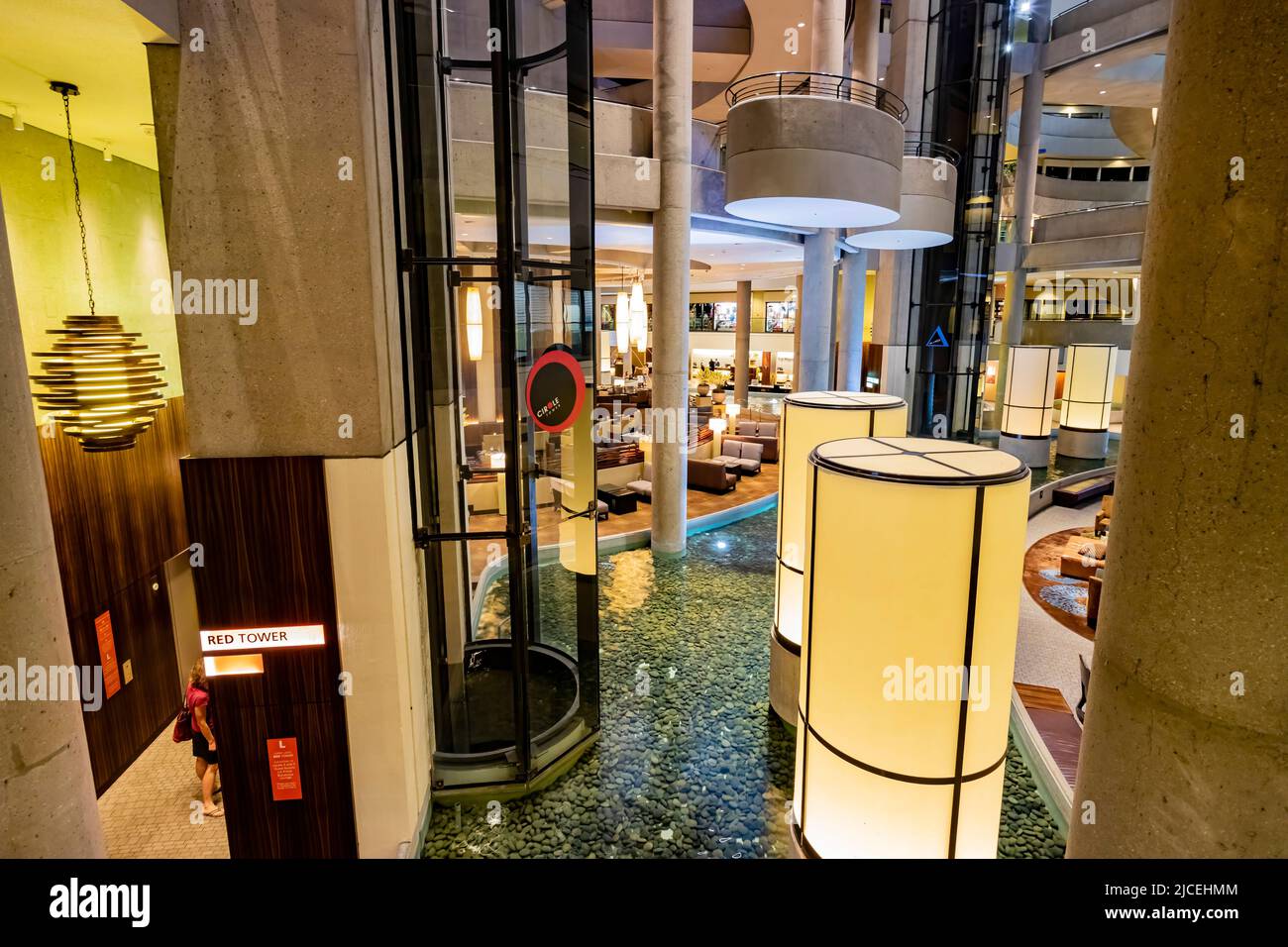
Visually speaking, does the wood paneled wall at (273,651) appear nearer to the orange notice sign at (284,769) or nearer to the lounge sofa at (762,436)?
the orange notice sign at (284,769)

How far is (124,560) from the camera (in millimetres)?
6480

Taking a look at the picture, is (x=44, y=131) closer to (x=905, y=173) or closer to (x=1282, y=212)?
(x=1282, y=212)

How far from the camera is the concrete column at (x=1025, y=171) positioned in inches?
734

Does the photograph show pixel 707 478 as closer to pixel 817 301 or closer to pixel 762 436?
pixel 817 301

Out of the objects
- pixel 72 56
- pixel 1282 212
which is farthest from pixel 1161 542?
pixel 72 56

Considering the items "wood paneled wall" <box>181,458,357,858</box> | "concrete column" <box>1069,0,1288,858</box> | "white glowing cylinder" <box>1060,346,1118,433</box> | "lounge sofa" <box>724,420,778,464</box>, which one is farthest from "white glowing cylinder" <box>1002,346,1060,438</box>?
"wood paneled wall" <box>181,458,357,858</box>

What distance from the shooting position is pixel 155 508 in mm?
7031

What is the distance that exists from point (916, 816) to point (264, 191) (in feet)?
13.9

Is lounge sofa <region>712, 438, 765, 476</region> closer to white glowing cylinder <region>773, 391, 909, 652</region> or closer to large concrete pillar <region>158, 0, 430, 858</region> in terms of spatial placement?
white glowing cylinder <region>773, 391, 909, 652</region>

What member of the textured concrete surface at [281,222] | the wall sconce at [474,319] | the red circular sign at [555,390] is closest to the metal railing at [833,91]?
the wall sconce at [474,319]

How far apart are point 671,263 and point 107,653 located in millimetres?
7823

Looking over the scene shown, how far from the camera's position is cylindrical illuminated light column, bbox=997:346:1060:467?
1794 centimetres

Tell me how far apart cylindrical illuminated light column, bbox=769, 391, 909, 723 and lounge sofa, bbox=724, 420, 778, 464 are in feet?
39.0

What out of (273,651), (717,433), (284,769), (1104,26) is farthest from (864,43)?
(284,769)
